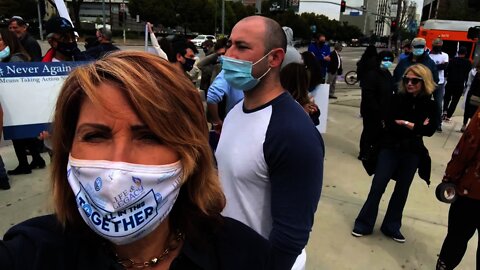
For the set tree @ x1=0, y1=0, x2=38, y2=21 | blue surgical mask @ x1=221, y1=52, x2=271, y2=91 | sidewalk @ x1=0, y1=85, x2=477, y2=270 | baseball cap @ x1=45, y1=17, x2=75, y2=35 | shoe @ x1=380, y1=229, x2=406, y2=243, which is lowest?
sidewalk @ x1=0, y1=85, x2=477, y2=270

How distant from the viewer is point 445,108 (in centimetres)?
955

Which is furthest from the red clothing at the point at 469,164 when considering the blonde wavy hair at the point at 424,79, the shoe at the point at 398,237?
the shoe at the point at 398,237

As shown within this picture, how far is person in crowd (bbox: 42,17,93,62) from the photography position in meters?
4.34

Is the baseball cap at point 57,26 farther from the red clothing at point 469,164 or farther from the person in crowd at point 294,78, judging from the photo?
the red clothing at point 469,164

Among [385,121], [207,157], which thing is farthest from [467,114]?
[207,157]

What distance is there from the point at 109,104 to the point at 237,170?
838 mm

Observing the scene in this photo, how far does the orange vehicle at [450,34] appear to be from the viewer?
17.7m

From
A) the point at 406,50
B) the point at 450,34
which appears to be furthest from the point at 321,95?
the point at 450,34

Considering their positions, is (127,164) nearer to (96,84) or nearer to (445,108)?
(96,84)

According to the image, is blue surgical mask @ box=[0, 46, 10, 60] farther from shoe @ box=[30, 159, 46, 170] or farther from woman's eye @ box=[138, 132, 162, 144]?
woman's eye @ box=[138, 132, 162, 144]

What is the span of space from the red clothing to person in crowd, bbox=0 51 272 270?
7.36ft

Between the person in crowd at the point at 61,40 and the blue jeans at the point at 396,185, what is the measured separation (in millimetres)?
3361

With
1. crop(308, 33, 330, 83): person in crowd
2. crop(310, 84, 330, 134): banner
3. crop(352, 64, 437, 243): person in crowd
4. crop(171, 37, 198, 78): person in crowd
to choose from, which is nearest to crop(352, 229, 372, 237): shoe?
crop(352, 64, 437, 243): person in crowd

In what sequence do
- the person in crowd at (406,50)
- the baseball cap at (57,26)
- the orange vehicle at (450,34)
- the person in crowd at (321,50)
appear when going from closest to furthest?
the baseball cap at (57,26) < the person in crowd at (406,50) < the person in crowd at (321,50) < the orange vehicle at (450,34)
